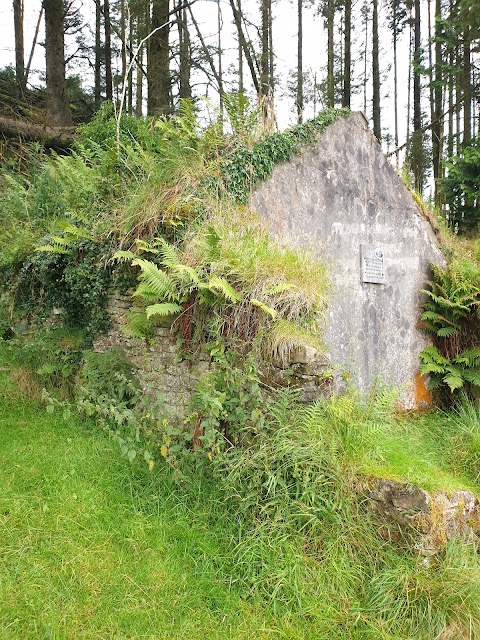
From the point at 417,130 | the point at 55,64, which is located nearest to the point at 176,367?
the point at 55,64

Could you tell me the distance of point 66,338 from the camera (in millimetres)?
6324

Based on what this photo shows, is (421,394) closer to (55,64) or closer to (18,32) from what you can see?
(55,64)

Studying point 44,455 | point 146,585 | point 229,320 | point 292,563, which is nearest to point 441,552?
point 292,563

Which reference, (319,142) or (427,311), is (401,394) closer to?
(427,311)

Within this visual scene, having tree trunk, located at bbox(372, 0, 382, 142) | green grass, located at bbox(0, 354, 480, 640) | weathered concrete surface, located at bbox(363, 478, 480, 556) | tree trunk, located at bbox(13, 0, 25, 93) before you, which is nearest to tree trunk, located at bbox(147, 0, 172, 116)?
tree trunk, located at bbox(13, 0, 25, 93)

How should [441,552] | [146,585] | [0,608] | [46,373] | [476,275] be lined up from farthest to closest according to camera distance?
[476,275] < [46,373] < [441,552] < [146,585] < [0,608]

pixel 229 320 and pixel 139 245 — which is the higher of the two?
Result: pixel 139 245

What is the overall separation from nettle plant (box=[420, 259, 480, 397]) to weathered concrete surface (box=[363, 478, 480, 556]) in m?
2.76

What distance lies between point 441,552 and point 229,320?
2479mm

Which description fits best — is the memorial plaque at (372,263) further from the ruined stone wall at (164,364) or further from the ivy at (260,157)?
the ruined stone wall at (164,364)

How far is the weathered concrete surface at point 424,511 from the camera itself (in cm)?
361

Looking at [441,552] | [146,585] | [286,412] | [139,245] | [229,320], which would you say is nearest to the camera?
[146,585]

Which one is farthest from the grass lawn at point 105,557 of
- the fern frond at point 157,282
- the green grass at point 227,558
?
the fern frond at point 157,282

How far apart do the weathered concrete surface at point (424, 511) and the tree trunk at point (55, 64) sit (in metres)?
→ 11.8
